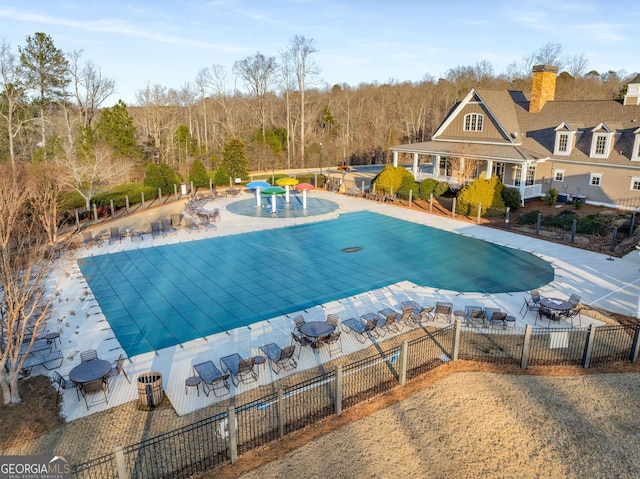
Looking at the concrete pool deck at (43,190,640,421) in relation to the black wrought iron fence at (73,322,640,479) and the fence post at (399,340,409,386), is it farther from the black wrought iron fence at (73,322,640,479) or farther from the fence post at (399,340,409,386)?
the fence post at (399,340,409,386)

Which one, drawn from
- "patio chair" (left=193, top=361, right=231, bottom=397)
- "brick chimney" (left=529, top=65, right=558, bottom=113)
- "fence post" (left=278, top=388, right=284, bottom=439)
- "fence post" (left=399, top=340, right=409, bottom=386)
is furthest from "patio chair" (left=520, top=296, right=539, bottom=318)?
"brick chimney" (left=529, top=65, right=558, bottom=113)

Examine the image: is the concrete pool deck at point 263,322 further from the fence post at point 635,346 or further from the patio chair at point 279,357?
the fence post at point 635,346

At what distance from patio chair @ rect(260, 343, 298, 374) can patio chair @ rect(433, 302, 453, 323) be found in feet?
17.1

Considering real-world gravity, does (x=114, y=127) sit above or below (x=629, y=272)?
above

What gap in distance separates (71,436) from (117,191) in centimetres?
2855

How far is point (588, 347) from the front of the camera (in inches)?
454

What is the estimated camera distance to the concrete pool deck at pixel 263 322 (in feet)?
36.7

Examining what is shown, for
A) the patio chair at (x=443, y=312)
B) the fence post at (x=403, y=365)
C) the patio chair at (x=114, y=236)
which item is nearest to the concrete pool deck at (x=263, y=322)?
the patio chair at (x=114, y=236)

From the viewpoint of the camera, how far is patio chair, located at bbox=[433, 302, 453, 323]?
46.9 feet

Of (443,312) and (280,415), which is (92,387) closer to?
(280,415)

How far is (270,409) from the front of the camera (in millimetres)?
9844

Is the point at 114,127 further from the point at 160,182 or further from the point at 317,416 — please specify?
the point at 317,416

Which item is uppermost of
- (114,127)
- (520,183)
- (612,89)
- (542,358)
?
(612,89)

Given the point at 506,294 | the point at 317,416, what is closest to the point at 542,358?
the point at 506,294
